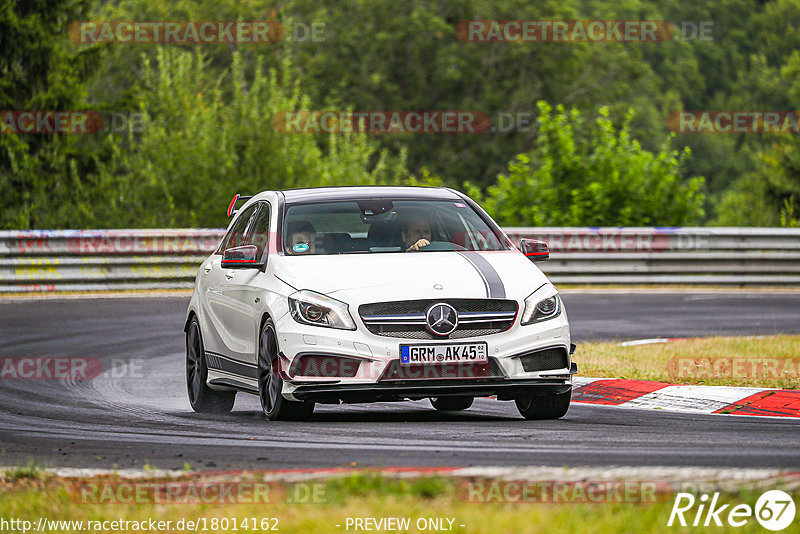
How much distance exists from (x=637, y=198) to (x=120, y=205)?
1022cm

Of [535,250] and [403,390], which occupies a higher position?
[535,250]

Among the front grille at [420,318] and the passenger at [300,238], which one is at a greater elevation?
the passenger at [300,238]

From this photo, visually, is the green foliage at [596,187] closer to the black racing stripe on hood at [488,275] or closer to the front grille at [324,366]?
the black racing stripe on hood at [488,275]

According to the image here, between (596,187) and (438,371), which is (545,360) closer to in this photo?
(438,371)

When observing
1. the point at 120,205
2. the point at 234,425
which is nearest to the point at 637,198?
the point at 120,205

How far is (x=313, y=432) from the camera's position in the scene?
8.89 m

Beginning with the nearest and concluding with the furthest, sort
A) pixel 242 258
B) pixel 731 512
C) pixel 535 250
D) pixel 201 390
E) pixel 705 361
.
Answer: pixel 731 512 → pixel 242 258 → pixel 535 250 → pixel 201 390 → pixel 705 361

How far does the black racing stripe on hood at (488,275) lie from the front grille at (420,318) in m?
0.09

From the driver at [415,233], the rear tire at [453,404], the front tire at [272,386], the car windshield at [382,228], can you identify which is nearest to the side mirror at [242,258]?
the car windshield at [382,228]

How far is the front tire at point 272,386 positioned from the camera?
9484 millimetres

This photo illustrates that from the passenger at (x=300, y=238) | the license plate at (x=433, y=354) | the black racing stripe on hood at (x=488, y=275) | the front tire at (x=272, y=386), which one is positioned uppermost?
the passenger at (x=300, y=238)

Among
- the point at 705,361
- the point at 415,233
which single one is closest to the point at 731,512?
the point at 415,233

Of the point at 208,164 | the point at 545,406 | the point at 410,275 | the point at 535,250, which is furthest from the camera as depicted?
the point at 208,164

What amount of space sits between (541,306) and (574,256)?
47.2 ft
